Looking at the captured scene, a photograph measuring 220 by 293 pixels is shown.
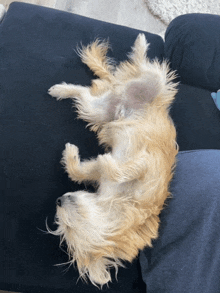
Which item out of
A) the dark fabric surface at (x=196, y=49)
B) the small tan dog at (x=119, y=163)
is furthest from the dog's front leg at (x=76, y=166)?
the dark fabric surface at (x=196, y=49)

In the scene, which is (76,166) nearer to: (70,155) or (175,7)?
(70,155)

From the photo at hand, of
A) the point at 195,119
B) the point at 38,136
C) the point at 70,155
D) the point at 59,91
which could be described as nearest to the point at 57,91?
the point at 59,91

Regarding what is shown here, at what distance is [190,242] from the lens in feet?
3.86

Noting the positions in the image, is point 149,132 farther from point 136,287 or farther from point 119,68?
point 136,287

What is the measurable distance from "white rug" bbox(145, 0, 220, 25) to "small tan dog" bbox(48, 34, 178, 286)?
1.07 meters

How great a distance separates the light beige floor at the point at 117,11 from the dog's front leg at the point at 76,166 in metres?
1.52

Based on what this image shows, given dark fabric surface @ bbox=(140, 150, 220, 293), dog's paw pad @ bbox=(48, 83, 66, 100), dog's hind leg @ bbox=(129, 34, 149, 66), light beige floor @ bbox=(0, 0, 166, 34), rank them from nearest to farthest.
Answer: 1. dark fabric surface @ bbox=(140, 150, 220, 293)
2. dog's paw pad @ bbox=(48, 83, 66, 100)
3. dog's hind leg @ bbox=(129, 34, 149, 66)
4. light beige floor @ bbox=(0, 0, 166, 34)

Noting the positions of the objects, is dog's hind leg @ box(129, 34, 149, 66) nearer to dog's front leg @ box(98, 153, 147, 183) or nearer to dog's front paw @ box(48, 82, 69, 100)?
dog's front paw @ box(48, 82, 69, 100)

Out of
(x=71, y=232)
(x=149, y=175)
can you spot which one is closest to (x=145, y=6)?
(x=149, y=175)

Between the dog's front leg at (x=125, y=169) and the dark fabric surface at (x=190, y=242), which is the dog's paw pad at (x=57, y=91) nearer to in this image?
the dog's front leg at (x=125, y=169)

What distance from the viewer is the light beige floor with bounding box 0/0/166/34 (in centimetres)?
226

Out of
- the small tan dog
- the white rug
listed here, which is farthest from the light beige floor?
the small tan dog

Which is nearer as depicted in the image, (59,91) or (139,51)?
(59,91)

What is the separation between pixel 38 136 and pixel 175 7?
2010mm
